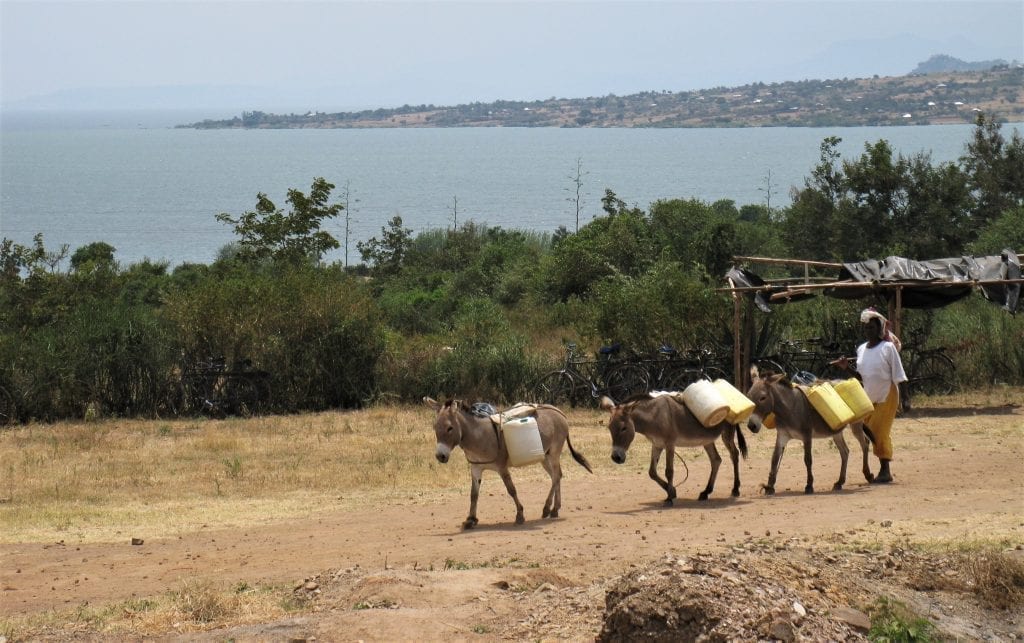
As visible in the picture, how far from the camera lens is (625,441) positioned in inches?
583

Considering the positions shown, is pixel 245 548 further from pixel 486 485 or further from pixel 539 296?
pixel 539 296

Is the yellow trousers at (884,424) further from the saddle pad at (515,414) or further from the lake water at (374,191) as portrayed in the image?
the lake water at (374,191)

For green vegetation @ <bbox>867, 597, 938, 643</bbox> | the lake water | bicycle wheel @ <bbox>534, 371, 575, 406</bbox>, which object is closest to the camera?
green vegetation @ <bbox>867, 597, 938, 643</bbox>

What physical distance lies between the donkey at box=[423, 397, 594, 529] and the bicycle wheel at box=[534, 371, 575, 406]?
958 centimetres

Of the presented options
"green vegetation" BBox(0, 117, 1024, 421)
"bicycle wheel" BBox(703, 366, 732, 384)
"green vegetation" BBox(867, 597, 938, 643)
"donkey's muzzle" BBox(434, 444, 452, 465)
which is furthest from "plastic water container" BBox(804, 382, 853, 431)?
"green vegetation" BBox(0, 117, 1024, 421)

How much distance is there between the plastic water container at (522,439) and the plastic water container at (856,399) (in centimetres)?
401

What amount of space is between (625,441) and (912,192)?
1046 inches

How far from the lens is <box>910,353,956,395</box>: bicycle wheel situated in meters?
24.1

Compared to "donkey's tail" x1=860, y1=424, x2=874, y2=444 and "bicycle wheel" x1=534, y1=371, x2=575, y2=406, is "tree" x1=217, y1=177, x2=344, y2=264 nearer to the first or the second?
"bicycle wheel" x1=534, y1=371, x2=575, y2=406

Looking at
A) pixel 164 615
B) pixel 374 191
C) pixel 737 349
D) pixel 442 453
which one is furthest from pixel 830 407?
pixel 374 191

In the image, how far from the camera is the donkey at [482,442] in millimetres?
14062

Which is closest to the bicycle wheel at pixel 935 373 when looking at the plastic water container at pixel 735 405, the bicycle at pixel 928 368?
the bicycle at pixel 928 368

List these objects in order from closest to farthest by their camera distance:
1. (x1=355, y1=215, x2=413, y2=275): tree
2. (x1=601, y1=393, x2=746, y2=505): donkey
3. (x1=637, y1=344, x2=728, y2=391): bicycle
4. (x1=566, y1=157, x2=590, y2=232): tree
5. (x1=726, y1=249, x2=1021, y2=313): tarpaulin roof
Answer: (x1=601, y1=393, x2=746, y2=505): donkey
(x1=726, y1=249, x2=1021, y2=313): tarpaulin roof
(x1=637, y1=344, x2=728, y2=391): bicycle
(x1=355, y1=215, x2=413, y2=275): tree
(x1=566, y1=157, x2=590, y2=232): tree

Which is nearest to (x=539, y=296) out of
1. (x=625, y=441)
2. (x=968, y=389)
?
(x=968, y=389)
